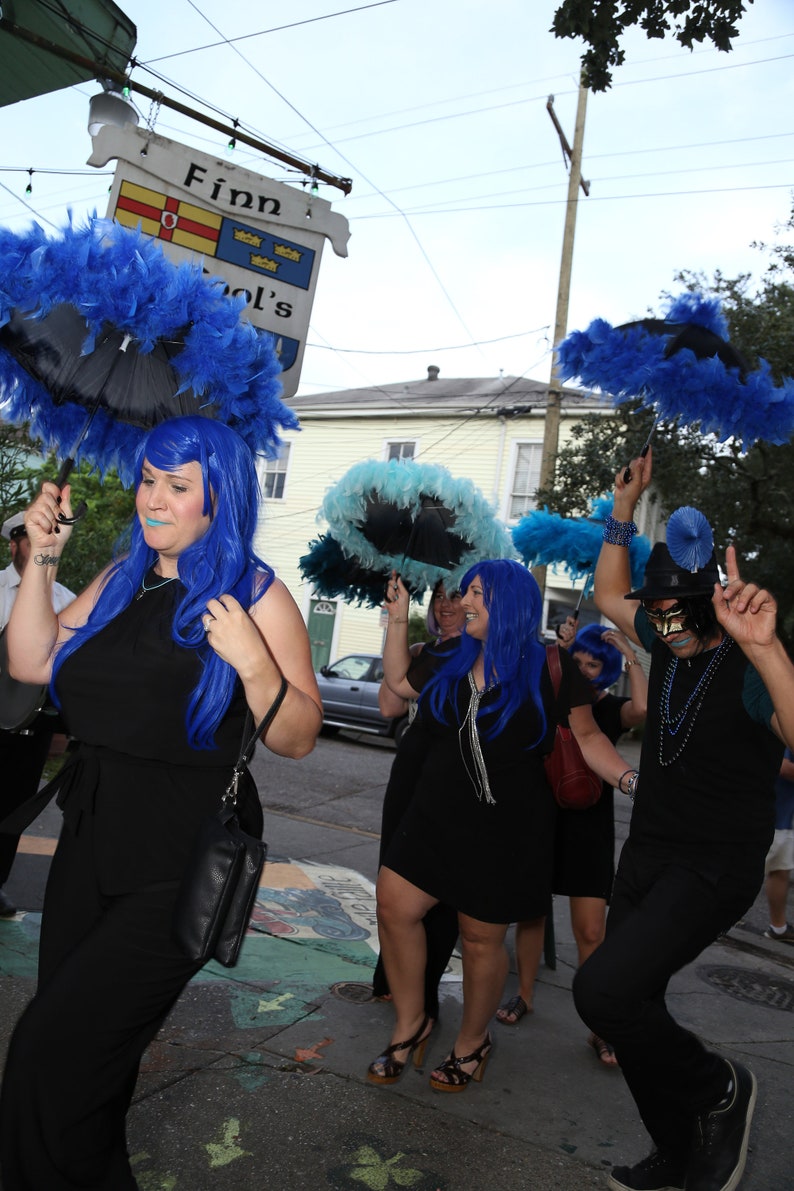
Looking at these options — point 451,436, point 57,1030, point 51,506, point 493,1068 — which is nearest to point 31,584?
point 51,506

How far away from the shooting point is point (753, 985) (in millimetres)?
5789

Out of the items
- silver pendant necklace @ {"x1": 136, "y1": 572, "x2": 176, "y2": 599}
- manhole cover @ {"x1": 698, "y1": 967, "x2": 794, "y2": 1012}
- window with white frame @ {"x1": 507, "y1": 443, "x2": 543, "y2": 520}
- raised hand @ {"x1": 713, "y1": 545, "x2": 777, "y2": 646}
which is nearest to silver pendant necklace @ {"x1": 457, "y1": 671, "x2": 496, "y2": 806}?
raised hand @ {"x1": 713, "y1": 545, "x2": 777, "y2": 646}

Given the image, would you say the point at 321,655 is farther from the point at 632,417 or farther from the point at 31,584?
the point at 31,584

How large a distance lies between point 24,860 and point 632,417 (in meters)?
13.8

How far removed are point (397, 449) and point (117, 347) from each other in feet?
73.4

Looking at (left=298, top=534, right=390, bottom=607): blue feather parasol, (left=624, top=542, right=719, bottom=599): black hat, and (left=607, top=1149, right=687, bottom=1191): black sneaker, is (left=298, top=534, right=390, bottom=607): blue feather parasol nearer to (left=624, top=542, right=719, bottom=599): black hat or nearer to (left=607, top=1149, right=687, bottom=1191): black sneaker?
(left=624, top=542, right=719, bottom=599): black hat

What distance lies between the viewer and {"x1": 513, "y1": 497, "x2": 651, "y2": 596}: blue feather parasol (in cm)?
546

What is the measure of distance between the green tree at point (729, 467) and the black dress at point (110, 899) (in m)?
13.0

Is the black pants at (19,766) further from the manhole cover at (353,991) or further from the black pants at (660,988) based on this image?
the black pants at (660,988)

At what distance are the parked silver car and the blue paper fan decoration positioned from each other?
12993 millimetres

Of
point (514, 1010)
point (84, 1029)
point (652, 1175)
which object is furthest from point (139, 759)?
point (514, 1010)

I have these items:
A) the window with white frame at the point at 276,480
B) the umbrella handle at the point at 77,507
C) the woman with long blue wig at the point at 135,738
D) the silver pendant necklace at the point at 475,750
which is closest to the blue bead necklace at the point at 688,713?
the silver pendant necklace at the point at 475,750

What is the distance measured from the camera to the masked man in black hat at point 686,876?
2.98m

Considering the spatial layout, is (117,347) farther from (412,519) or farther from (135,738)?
(412,519)
